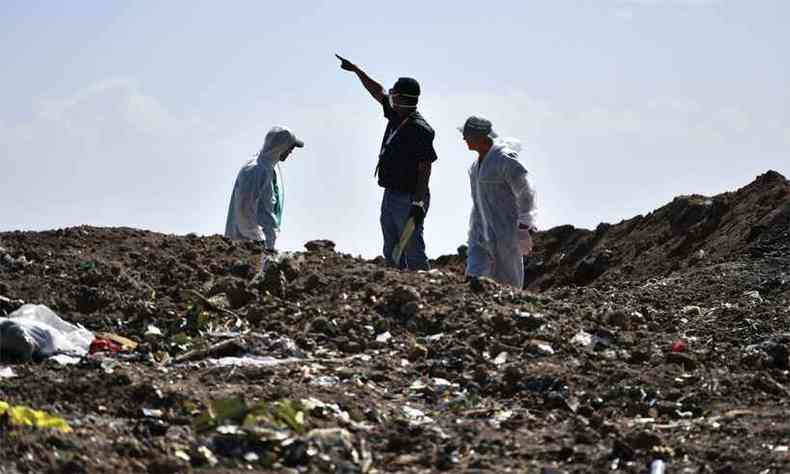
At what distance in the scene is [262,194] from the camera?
15.4 metres

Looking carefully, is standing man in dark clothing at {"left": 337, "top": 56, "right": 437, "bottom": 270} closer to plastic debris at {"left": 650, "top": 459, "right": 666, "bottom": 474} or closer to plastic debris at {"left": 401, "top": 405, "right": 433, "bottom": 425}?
plastic debris at {"left": 401, "top": 405, "right": 433, "bottom": 425}

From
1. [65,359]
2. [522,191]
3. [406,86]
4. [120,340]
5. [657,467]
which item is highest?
[406,86]

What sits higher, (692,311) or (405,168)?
(405,168)

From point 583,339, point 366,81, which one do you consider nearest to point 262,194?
point 366,81

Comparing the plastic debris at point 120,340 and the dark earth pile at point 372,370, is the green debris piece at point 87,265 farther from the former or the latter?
the plastic debris at point 120,340

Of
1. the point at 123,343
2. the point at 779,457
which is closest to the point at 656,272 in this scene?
the point at 123,343

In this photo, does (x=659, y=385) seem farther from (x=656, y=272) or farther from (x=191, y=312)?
(x=656, y=272)

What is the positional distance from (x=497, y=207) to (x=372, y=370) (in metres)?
3.31

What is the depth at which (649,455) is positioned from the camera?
313 inches

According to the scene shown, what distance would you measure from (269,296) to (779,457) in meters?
4.99

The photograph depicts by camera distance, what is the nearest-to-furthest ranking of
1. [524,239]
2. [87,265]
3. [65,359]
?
[65,359] < [87,265] < [524,239]

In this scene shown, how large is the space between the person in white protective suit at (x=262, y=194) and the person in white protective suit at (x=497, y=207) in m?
2.71

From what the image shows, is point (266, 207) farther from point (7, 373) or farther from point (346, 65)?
point (7, 373)

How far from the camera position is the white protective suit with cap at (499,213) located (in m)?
12.8
